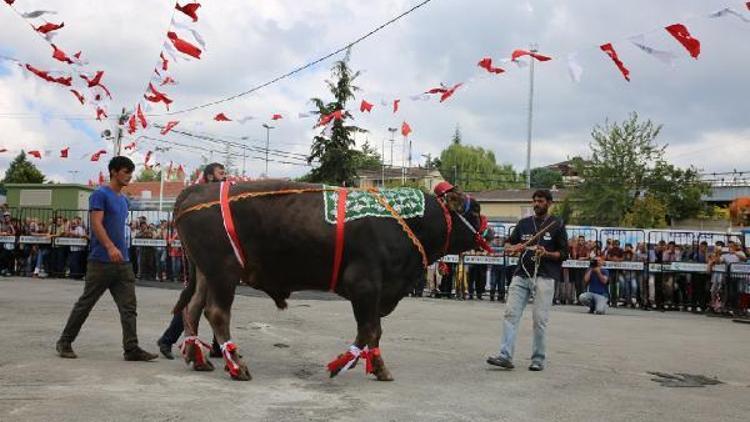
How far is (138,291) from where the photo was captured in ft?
50.8

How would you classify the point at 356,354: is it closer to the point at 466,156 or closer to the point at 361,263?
the point at 361,263

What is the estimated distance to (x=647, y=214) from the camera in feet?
145

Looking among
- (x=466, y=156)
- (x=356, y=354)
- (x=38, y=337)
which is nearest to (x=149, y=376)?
(x=356, y=354)

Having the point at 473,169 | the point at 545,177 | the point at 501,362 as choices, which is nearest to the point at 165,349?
the point at 501,362

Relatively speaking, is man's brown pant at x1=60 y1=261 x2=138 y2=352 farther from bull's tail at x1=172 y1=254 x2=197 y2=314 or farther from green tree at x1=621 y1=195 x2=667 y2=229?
green tree at x1=621 y1=195 x2=667 y2=229

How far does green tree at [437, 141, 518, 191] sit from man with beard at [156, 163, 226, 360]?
7444 centimetres

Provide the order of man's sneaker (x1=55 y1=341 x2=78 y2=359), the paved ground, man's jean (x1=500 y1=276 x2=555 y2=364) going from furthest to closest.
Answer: man's jean (x1=500 y1=276 x2=555 y2=364), man's sneaker (x1=55 y1=341 x2=78 y2=359), the paved ground

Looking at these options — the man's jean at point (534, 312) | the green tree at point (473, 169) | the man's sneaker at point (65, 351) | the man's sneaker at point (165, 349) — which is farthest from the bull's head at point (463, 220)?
the green tree at point (473, 169)

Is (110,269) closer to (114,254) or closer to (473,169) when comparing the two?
(114,254)

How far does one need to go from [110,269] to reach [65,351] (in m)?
0.88

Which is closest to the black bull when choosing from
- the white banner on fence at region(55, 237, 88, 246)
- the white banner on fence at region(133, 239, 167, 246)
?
the white banner on fence at region(133, 239, 167, 246)

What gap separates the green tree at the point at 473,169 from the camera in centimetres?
8419

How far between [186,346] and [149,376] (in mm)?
537

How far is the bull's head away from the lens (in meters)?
7.00
